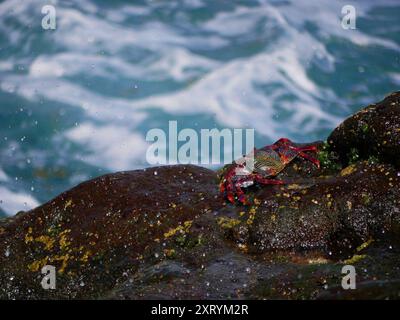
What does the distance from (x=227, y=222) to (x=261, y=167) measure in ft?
3.99

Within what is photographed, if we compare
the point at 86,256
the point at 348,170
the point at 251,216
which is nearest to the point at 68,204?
the point at 86,256

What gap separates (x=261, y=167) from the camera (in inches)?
298

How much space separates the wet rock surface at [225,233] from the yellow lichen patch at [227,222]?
14 mm

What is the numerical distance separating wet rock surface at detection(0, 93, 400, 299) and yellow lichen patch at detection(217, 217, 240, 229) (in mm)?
14

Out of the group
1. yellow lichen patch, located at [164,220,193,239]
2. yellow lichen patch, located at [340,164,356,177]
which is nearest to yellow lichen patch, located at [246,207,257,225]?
yellow lichen patch, located at [164,220,193,239]

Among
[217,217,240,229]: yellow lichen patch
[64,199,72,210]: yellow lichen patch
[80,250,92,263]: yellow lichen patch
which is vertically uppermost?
[64,199,72,210]: yellow lichen patch

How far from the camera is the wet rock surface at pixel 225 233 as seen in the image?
5.55 m

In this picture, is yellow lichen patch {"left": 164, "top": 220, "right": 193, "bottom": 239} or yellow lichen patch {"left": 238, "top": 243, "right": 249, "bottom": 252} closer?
yellow lichen patch {"left": 238, "top": 243, "right": 249, "bottom": 252}

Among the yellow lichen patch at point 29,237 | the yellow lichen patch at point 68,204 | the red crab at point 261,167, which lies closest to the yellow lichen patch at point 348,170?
the red crab at point 261,167

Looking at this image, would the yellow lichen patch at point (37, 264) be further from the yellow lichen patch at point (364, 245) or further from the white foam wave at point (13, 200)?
the white foam wave at point (13, 200)

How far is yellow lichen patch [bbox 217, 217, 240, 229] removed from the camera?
671cm

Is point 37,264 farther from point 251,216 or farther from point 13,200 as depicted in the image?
point 13,200

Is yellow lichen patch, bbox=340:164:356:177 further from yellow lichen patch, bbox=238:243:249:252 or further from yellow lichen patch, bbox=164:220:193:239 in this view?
yellow lichen patch, bbox=164:220:193:239

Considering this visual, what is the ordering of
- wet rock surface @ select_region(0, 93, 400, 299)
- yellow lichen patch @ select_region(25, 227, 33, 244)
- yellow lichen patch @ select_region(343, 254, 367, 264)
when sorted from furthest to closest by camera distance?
yellow lichen patch @ select_region(25, 227, 33, 244), yellow lichen patch @ select_region(343, 254, 367, 264), wet rock surface @ select_region(0, 93, 400, 299)
